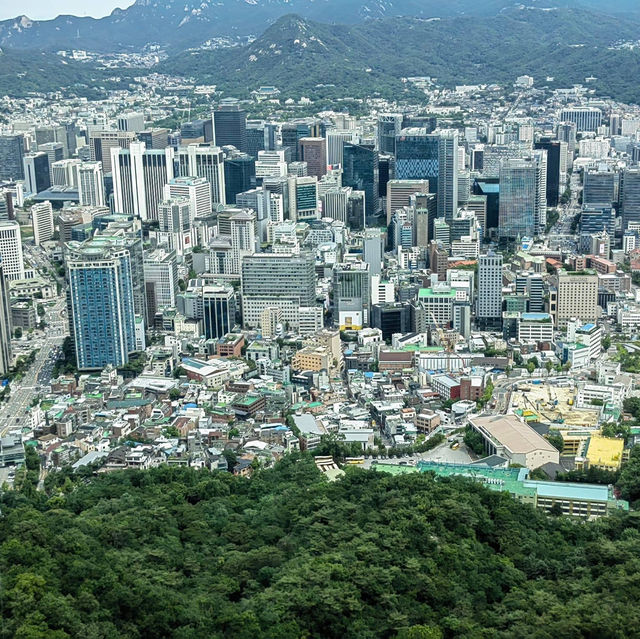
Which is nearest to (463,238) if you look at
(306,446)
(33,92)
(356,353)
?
(356,353)

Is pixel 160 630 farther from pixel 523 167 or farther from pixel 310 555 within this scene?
pixel 523 167

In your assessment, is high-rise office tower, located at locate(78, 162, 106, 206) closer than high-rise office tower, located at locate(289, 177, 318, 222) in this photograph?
No

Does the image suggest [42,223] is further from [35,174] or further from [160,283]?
[160,283]

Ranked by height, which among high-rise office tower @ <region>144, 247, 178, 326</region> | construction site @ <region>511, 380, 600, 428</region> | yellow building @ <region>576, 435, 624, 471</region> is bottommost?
construction site @ <region>511, 380, 600, 428</region>

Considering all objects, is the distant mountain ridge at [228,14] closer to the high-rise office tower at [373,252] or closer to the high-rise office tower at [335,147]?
the high-rise office tower at [335,147]

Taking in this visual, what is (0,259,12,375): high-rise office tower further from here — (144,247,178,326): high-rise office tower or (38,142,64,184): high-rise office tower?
(38,142,64,184): high-rise office tower

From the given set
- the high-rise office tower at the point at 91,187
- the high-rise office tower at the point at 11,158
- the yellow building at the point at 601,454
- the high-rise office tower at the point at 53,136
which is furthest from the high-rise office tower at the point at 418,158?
the yellow building at the point at 601,454

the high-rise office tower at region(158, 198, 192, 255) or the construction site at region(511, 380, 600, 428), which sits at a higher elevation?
the high-rise office tower at region(158, 198, 192, 255)

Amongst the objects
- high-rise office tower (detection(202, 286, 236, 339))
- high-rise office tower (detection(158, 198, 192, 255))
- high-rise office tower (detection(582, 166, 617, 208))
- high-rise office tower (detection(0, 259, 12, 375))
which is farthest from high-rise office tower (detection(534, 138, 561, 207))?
high-rise office tower (detection(0, 259, 12, 375))
